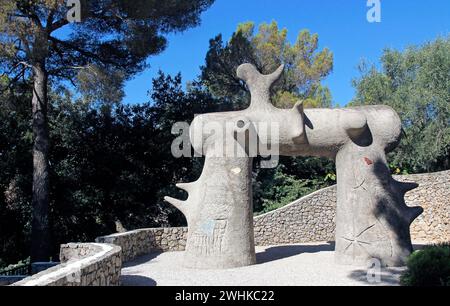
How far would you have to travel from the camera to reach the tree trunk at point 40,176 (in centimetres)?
1334

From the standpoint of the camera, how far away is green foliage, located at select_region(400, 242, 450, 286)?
670 cm

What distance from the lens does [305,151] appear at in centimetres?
1053

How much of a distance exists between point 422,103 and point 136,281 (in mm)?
16317

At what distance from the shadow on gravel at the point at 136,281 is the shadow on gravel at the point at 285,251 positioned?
116 inches

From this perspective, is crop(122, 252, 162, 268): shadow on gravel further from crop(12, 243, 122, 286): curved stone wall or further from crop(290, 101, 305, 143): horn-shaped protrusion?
crop(290, 101, 305, 143): horn-shaped protrusion

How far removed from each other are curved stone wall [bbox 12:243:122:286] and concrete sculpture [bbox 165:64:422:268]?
2.39 meters

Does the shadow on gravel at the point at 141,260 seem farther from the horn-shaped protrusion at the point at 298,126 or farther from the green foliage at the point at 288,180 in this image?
the green foliage at the point at 288,180

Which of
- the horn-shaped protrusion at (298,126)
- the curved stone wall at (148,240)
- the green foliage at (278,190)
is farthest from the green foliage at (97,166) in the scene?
the horn-shaped protrusion at (298,126)

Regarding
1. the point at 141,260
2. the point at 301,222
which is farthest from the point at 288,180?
the point at 141,260

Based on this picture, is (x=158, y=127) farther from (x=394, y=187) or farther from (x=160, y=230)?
(x=394, y=187)

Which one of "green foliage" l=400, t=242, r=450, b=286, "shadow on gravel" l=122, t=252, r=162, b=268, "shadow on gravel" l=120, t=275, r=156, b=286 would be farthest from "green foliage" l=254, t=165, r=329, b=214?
"green foliage" l=400, t=242, r=450, b=286

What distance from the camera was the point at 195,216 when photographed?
10.3 metres
